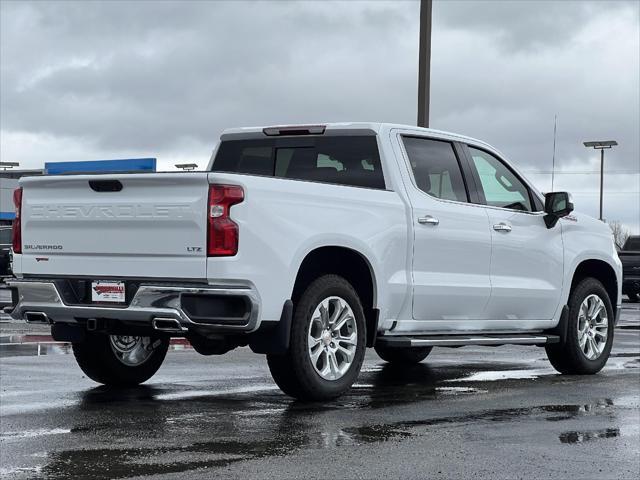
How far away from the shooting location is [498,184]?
34.2 feet

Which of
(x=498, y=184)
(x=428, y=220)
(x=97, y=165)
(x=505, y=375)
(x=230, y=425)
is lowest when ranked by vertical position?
(x=505, y=375)

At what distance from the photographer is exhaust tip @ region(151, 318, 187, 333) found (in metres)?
7.72

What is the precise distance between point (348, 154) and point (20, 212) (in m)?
2.52

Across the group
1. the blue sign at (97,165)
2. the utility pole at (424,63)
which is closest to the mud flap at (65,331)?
the utility pole at (424,63)

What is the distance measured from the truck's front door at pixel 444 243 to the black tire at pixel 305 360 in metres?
0.91

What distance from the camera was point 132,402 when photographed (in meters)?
8.31

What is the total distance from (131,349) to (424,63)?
10.2 metres

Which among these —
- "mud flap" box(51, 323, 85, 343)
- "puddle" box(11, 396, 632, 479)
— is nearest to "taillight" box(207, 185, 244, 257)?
"puddle" box(11, 396, 632, 479)

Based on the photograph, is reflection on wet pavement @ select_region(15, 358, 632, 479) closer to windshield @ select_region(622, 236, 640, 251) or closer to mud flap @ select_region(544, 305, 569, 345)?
mud flap @ select_region(544, 305, 569, 345)

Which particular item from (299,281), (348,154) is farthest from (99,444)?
(348,154)

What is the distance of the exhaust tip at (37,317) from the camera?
8.34m

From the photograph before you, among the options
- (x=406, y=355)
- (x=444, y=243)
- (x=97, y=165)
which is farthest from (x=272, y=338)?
(x=97, y=165)

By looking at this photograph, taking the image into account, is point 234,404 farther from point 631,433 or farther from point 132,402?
point 631,433

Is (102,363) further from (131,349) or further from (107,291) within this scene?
(107,291)
